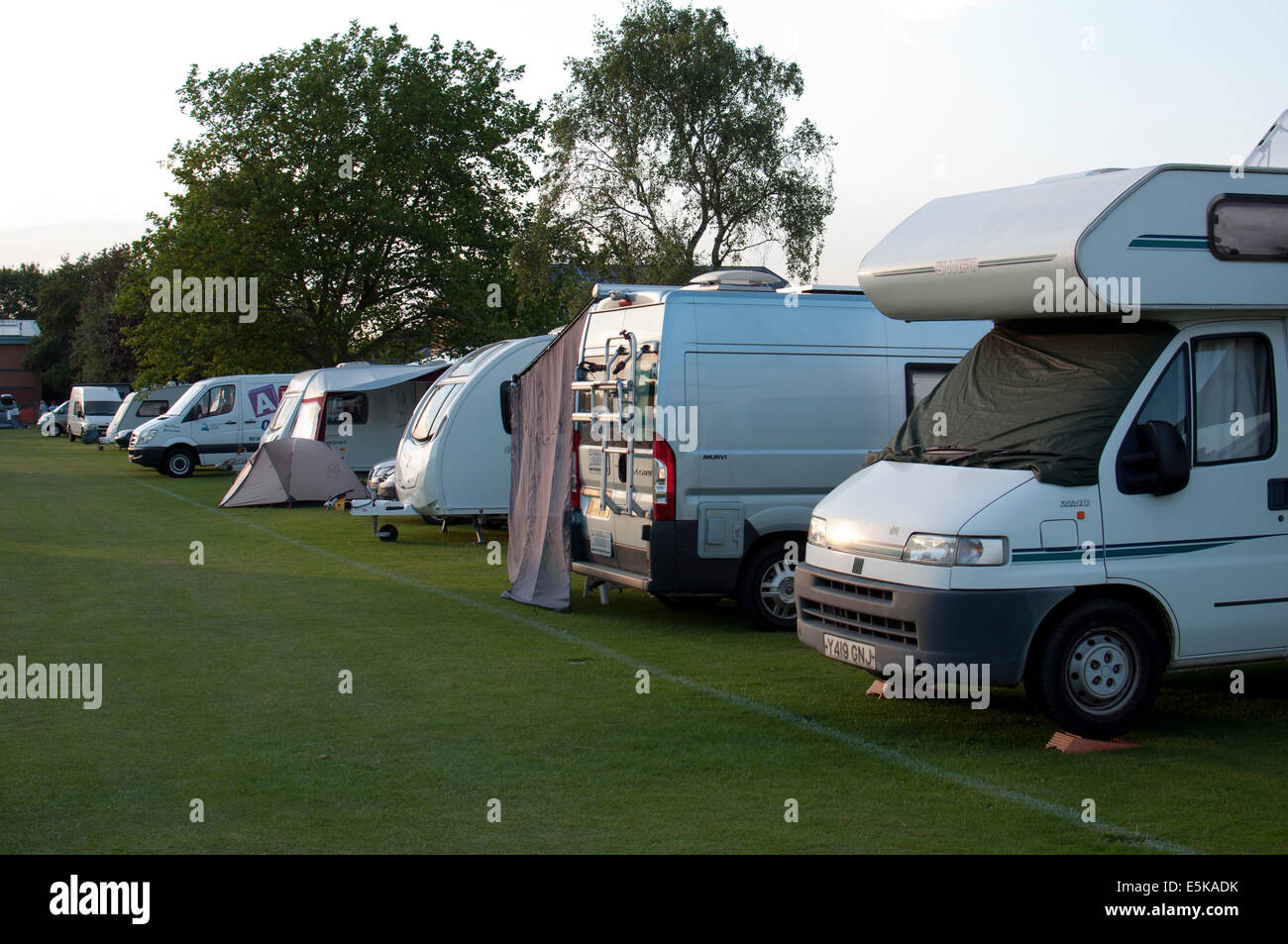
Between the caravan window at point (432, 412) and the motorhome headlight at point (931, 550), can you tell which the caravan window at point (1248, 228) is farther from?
the caravan window at point (432, 412)

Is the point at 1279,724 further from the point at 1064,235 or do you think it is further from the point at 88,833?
the point at 88,833

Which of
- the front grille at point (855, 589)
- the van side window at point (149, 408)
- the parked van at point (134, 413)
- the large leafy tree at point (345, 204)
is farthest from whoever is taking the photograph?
the van side window at point (149, 408)

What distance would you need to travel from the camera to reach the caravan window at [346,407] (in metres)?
26.0

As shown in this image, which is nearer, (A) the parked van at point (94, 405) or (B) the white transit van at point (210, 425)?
(B) the white transit van at point (210, 425)

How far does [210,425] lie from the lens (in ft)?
110

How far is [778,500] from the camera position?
10867 millimetres

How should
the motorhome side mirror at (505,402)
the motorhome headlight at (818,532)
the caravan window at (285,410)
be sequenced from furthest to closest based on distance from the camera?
the caravan window at (285,410), the motorhome side mirror at (505,402), the motorhome headlight at (818,532)

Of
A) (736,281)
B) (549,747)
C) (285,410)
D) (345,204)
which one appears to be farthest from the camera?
(345,204)

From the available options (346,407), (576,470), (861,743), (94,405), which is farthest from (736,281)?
(94,405)

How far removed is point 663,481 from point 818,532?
267cm

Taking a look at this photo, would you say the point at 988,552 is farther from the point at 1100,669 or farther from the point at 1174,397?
the point at 1174,397

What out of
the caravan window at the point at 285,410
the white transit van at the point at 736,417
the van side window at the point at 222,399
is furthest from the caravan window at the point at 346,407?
the white transit van at the point at 736,417

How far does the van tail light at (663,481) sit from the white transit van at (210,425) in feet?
81.5

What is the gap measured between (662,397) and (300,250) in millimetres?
29992
